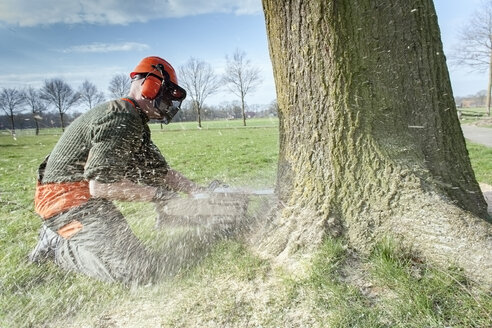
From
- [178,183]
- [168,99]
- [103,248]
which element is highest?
[168,99]

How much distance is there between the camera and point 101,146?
6.79 ft

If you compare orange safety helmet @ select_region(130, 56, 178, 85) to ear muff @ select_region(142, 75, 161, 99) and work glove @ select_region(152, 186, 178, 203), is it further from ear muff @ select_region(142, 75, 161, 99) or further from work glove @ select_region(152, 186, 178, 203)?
work glove @ select_region(152, 186, 178, 203)

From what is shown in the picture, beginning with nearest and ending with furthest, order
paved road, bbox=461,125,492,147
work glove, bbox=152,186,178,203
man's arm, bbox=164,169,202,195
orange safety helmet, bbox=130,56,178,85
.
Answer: work glove, bbox=152,186,178,203 < orange safety helmet, bbox=130,56,178,85 < man's arm, bbox=164,169,202,195 < paved road, bbox=461,125,492,147

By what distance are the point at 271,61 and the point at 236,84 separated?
128ft

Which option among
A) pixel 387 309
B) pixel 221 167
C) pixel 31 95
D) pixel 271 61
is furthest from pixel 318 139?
pixel 31 95

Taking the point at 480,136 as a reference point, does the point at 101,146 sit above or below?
above

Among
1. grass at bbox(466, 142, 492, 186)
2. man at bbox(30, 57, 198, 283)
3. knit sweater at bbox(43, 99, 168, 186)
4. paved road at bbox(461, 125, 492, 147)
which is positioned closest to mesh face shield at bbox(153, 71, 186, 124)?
man at bbox(30, 57, 198, 283)

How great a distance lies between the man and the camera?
2.08 metres

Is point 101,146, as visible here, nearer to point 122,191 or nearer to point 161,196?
point 122,191

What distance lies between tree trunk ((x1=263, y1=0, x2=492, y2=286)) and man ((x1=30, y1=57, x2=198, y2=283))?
97 cm

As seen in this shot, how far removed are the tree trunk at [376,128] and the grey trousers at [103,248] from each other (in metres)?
0.96

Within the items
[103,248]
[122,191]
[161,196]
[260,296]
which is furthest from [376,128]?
[103,248]

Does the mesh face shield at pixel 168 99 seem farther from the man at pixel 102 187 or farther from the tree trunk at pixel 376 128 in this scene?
the tree trunk at pixel 376 128

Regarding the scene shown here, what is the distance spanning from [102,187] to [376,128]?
1.69 meters
